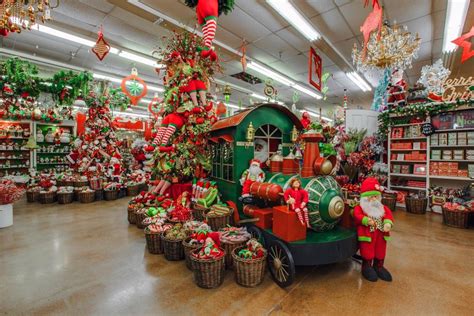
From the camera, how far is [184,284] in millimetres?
2568

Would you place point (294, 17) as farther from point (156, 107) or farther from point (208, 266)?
point (208, 266)

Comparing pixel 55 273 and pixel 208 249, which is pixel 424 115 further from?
pixel 55 273

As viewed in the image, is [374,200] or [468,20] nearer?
[374,200]

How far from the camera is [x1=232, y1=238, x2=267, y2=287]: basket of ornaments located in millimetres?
2449

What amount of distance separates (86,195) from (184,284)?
16.8ft

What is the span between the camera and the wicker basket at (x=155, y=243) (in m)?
3.28

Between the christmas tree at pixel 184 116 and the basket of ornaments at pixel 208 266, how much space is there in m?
2.29

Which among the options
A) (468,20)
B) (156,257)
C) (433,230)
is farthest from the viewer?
(468,20)

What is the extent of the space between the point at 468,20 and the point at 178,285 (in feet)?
25.8

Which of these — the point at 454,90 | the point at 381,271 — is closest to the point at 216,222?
the point at 381,271

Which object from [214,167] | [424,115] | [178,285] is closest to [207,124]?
[214,167]

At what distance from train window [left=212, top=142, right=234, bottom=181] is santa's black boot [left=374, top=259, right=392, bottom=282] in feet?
7.30

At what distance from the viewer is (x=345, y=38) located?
6.46m

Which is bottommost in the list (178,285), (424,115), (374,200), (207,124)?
(178,285)
